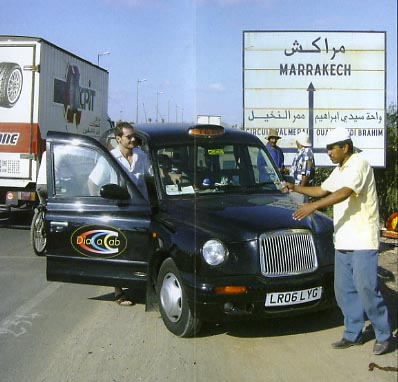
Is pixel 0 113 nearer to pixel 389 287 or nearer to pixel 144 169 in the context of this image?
pixel 144 169

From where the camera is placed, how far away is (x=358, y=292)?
14.6 ft

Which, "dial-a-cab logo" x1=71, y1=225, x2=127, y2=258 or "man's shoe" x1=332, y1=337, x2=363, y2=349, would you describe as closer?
"man's shoe" x1=332, y1=337, x2=363, y2=349

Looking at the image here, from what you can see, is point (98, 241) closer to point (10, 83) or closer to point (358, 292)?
point (358, 292)

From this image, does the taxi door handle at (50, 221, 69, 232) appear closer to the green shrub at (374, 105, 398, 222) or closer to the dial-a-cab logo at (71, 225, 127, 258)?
the dial-a-cab logo at (71, 225, 127, 258)

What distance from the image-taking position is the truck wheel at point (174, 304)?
481 centimetres

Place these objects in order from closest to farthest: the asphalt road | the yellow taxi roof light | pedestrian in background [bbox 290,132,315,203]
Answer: the asphalt road < the yellow taxi roof light < pedestrian in background [bbox 290,132,315,203]

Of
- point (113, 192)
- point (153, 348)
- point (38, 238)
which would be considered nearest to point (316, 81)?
point (38, 238)

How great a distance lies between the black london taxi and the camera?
181 inches

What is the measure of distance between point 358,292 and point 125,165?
2.71 m

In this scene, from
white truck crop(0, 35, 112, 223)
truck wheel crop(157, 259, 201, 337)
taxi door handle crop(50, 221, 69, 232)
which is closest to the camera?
truck wheel crop(157, 259, 201, 337)

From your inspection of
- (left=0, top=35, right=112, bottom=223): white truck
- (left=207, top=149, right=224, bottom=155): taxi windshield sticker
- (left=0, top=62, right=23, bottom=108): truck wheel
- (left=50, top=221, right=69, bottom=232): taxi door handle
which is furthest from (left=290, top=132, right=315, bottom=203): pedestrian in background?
(left=0, top=62, right=23, bottom=108): truck wheel

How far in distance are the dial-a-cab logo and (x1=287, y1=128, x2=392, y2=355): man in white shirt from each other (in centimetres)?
177

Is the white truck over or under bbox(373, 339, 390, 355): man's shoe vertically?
over

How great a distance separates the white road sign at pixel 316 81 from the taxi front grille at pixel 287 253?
731 centimetres
